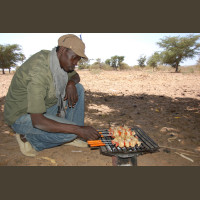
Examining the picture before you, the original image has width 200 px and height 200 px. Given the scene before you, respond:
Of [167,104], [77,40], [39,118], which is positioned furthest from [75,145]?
[167,104]

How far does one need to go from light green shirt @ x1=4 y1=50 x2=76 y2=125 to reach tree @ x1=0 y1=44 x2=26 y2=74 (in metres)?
22.0

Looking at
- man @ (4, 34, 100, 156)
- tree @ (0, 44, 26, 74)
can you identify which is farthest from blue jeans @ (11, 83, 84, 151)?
tree @ (0, 44, 26, 74)

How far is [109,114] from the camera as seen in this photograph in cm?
546

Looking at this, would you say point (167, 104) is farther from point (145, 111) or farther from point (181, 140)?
point (181, 140)

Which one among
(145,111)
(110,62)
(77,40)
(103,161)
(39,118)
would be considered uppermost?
(110,62)

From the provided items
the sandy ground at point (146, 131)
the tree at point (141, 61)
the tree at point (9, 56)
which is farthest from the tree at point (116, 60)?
the sandy ground at point (146, 131)

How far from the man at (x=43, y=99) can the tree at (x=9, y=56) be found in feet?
72.2

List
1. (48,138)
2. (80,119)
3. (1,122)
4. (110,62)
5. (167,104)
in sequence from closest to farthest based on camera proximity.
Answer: (48,138) < (80,119) < (1,122) < (167,104) < (110,62)

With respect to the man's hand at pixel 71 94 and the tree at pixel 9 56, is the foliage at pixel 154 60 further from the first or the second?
the man's hand at pixel 71 94

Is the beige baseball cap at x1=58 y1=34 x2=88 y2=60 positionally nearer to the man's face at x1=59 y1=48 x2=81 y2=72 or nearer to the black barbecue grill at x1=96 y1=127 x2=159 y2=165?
the man's face at x1=59 y1=48 x2=81 y2=72

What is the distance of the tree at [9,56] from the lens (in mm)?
22422

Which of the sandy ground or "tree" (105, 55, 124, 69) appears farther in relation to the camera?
"tree" (105, 55, 124, 69)

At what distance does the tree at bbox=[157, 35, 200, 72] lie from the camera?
75.3ft

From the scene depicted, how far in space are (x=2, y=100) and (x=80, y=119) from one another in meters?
5.00
